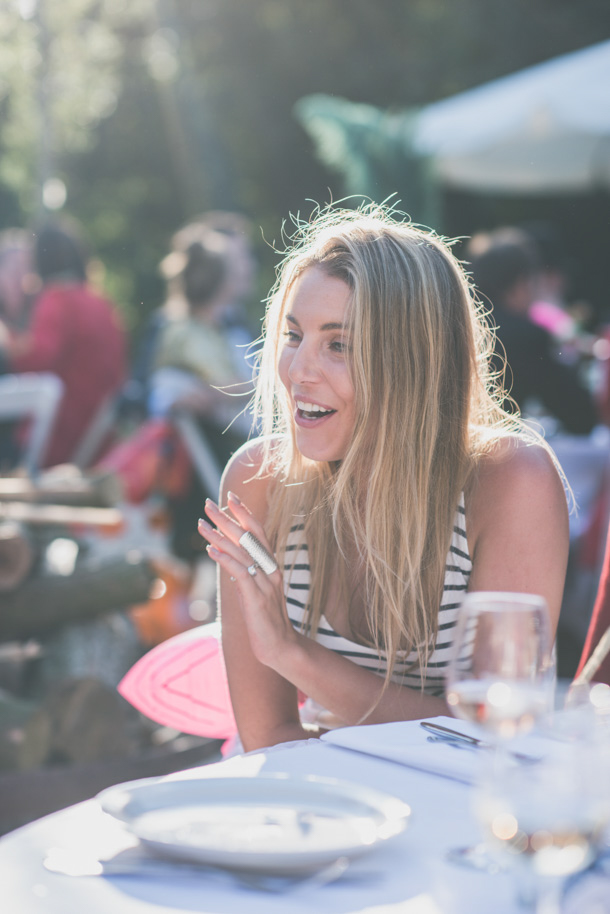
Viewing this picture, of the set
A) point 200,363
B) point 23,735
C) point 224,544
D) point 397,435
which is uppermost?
point 200,363

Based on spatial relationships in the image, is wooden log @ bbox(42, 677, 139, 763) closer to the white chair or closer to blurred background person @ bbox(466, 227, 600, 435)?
the white chair

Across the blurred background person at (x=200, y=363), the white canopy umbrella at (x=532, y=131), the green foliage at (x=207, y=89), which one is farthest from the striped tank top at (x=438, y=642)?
the green foliage at (x=207, y=89)

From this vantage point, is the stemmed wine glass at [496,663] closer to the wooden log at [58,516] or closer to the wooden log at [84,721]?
the wooden log at [84,721]

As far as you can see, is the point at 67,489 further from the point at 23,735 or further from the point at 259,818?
the point at 259,818

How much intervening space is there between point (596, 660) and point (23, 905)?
1040 mm

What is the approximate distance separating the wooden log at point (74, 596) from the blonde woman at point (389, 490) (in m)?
1.62

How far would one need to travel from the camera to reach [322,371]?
171cm

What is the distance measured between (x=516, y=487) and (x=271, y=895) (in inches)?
41.1

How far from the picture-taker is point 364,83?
14.9 meters

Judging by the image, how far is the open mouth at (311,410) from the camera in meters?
1.74

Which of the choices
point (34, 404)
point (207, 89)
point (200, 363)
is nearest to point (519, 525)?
point (200, 363)

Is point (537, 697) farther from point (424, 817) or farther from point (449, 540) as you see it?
point (449, 540)

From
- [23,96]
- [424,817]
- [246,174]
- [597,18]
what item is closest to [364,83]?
[246,174]

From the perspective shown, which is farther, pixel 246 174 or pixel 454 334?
pixel 246 174
